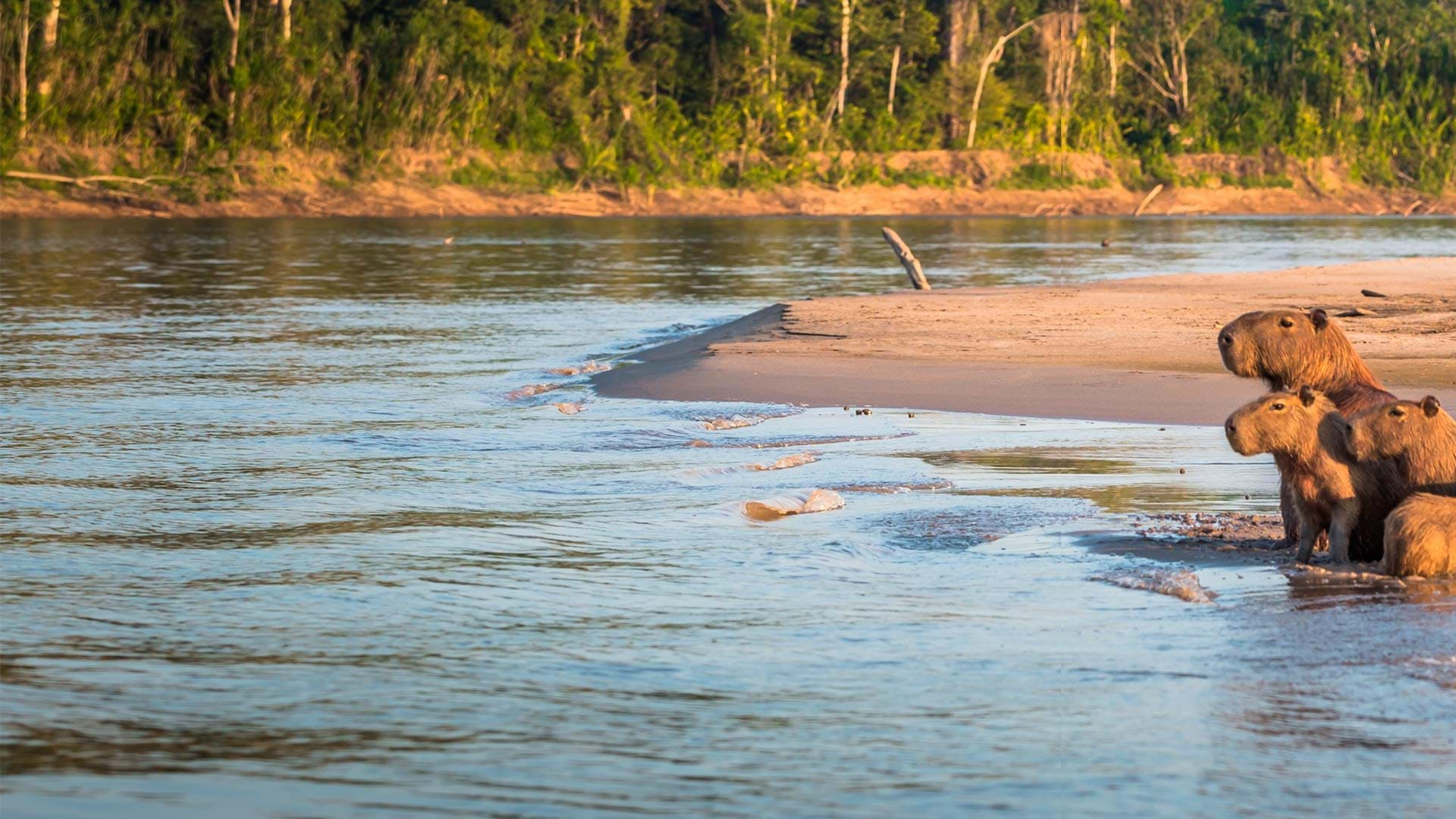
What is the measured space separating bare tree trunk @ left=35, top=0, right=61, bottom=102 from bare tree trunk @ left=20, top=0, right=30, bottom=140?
34cm

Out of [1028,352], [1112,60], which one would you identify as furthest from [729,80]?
[1028,352]

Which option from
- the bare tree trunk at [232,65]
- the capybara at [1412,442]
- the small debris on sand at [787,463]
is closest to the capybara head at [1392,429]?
the capybara at [1412,442]

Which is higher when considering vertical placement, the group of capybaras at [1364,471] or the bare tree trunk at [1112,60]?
the bare tree trunk at [1112,60]

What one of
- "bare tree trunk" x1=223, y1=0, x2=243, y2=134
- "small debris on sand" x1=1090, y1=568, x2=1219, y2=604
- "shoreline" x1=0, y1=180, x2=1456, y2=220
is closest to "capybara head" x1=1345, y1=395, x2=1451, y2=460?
"small debris on sand" x1=1090, y1=568, x2=1219, y2=604

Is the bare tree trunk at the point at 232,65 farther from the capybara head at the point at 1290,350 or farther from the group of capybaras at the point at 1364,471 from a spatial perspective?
the group of capybaras at the point at 1364,471

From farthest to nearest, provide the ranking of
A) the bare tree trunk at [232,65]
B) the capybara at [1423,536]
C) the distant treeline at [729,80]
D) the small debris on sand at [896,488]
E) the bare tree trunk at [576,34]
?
1. the bare tree trunk at [576,34]
2. the bare tree trunk at [232,65]
3. the distant treeline at [729,80]
4. the small debris on sand at [896,488]
5. the capybara at [1423,536]

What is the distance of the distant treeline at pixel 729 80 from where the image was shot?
4975 centimetres

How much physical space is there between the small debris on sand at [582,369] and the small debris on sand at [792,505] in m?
6.63

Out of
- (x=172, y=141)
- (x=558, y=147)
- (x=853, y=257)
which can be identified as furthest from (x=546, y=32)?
(x=853, y=257)

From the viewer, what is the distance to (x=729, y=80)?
59906 millimetres

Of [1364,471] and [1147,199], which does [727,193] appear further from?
[1364,471]

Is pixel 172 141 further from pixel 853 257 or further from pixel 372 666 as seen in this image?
pixel 372 666

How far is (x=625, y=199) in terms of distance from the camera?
188ft

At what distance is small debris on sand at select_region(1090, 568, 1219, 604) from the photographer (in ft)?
19.7
